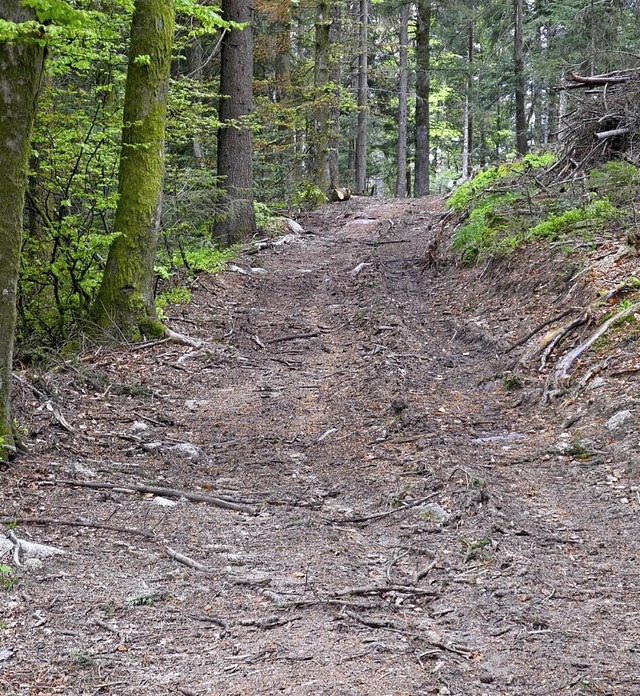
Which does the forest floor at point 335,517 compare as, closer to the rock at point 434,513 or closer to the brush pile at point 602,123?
the rock at point 434,513

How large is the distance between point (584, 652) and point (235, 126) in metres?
12.4

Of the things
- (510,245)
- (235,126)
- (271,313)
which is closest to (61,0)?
(271,313)

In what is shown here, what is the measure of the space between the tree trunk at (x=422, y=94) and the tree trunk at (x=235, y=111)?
50.8ft

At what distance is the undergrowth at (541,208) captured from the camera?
9492 mm

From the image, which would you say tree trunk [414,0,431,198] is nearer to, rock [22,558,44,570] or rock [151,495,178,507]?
rock [151,495,178,507]

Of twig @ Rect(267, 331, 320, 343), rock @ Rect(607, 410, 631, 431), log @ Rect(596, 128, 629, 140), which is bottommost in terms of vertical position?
rock @ Rect(607, 410, 631, 431)

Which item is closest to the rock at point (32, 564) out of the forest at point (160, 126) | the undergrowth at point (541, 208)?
the forest at point (160, 126)

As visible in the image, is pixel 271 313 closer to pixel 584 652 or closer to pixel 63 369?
pixel 63 369

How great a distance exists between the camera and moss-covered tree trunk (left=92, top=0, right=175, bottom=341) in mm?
8656

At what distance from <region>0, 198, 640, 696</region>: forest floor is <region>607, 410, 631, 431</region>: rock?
0.02m

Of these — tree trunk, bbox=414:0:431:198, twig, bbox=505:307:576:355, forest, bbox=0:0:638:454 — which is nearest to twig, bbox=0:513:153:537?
forest, bbox=0:0:638:454

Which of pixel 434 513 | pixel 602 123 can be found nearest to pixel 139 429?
pixel 434 513

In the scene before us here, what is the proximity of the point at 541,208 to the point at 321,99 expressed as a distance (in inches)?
463

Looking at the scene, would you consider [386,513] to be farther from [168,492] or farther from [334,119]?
[334,119]
